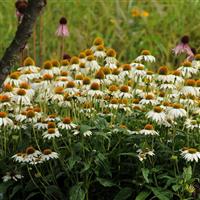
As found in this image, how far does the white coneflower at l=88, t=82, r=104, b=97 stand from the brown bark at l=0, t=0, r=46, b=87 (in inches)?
18.5

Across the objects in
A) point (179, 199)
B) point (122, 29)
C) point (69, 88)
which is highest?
point (122, 29)

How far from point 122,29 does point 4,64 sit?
11.4 ft

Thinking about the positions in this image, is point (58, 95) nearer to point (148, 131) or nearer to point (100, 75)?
point (100, 75)

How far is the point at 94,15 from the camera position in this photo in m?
6.39

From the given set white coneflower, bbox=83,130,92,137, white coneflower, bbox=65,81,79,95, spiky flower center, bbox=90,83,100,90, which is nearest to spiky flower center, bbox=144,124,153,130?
white coneflower, bbox=83,130,92,137

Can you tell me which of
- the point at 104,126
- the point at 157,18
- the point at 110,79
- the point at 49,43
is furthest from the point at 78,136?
the point at 157,18

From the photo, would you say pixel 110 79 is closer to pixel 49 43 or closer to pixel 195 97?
pixel 195 97

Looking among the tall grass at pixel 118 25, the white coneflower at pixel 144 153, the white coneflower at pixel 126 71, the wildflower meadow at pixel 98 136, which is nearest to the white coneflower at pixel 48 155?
the wildflower meadow at pixel 98 136

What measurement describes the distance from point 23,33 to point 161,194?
34.5 inches

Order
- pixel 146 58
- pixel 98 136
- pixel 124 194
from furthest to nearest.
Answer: pixel 146 58 < pixel 98 136 < pixel 124 194

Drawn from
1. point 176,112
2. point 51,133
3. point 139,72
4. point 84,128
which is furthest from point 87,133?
point 139,72

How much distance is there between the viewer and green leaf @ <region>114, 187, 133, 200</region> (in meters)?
3.02

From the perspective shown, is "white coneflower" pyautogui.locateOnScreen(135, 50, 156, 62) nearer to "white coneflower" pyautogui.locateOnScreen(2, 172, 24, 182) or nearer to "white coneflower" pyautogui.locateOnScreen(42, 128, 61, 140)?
"white coneflower" pyautogui.locateOnScreen(42, 128, 61, 140)

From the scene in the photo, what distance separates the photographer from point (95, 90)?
10.9 feet
